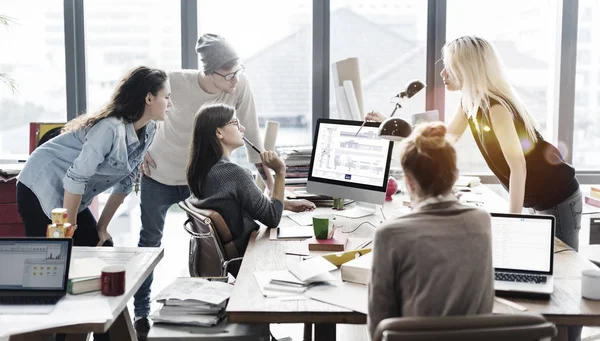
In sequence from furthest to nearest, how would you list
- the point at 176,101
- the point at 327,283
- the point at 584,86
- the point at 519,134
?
1. the point at 584,86
2. the point at 176,101
3. the point at 519,134
4. the point at 327,283

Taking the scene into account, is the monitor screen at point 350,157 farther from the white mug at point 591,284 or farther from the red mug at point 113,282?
the red mug at point 113,282

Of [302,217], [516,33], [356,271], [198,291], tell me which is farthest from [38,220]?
[516,33]

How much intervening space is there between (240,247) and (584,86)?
3.26 meters

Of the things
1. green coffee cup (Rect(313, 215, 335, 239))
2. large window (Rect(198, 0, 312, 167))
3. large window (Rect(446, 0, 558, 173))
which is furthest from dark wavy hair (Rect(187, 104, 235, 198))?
large window (Rect(446, 0, 558, 173))

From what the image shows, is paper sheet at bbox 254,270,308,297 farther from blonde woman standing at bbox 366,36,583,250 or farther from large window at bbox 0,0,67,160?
large window at bbox 0,0,67,160

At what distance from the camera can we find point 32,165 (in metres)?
3.05

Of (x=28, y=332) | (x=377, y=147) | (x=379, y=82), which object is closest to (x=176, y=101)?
(x=377, y=147)

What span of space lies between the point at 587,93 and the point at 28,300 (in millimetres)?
4269

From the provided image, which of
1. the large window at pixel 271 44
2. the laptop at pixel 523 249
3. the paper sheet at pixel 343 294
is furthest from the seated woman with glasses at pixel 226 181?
the large window at pixel 271 44

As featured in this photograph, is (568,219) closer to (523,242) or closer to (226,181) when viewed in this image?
(523,242)

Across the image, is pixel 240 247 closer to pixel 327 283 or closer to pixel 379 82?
pixel 327 283

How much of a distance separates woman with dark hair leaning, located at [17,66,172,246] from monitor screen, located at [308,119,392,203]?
0.85 m

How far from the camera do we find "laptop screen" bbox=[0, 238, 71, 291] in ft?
7.16

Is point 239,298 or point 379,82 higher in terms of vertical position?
point 379,82
